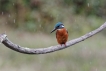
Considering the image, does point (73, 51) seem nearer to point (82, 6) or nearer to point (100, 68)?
point (100, 68)

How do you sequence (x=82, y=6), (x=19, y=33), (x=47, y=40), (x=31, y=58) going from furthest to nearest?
(x=82, y=6), (x=19, y=33), (x=47, y=40), (x=31, y=58)

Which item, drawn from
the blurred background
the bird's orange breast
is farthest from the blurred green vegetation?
the bird's orange breast

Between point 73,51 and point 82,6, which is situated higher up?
point 73,51

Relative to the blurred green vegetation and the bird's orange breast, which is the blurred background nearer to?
the blurred green vegetation

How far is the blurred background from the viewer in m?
6.25

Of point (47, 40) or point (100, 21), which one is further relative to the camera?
point (100, 21)

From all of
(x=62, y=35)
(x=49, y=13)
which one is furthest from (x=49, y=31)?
(x=62, y=35)

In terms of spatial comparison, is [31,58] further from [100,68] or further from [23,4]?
[23,4]

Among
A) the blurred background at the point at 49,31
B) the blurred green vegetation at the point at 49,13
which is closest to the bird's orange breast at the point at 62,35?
the blurred background at the point at 49,31

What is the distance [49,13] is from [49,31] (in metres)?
0.99

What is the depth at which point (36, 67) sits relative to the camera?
6.11 meters

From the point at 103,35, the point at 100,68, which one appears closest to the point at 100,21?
the point at 103,35

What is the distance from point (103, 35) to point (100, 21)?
2.61 ft

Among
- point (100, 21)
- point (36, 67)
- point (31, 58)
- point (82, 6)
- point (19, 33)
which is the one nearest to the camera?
point (36, 67)
